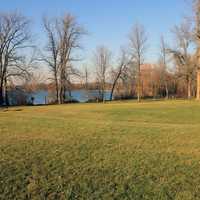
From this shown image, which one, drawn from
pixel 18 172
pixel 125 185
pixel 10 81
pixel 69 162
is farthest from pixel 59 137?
pixel 10 81

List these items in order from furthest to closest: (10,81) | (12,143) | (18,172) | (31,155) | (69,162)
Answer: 1. (10,81)
2. (12,143)
3. (31,155)
4. (69,162)
5. (18,172)

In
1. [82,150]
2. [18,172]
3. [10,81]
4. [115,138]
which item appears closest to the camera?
[18,172]

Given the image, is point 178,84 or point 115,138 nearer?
point 115,138

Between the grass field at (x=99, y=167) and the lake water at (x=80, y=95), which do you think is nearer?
the grass field at (x=99, y=167)

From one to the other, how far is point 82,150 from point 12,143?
219 centimetres

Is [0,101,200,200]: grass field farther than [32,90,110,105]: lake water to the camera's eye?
No

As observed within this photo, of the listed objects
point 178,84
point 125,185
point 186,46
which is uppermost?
point 186,46

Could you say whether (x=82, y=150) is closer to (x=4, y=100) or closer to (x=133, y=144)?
(x=133, y=144)

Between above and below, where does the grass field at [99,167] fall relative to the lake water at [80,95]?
below

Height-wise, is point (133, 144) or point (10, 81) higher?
point (10, 81)

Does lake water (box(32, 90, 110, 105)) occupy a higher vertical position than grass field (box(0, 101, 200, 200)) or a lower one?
higher

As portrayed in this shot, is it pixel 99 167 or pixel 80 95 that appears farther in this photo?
pixel 80 95

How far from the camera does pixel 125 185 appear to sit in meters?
5.57

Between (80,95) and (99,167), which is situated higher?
(80,95)
